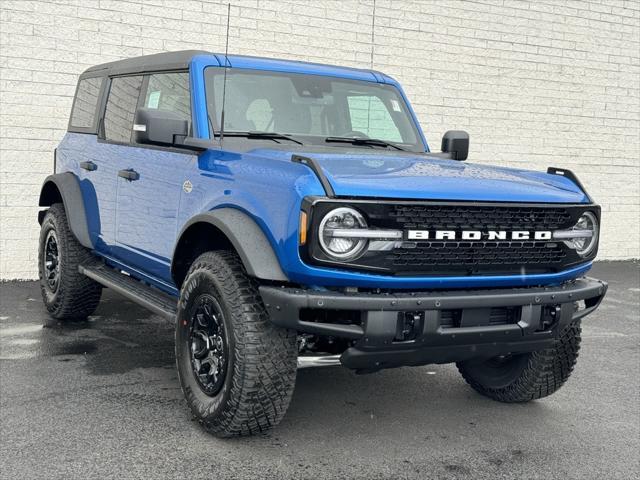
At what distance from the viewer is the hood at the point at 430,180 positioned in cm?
338

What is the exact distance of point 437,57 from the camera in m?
10.5

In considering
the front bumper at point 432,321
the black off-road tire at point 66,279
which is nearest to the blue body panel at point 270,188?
the front bumper at point 432,321

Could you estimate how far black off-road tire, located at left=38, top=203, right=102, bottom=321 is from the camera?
598cm

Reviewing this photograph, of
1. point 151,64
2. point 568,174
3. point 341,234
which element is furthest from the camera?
point 151,64

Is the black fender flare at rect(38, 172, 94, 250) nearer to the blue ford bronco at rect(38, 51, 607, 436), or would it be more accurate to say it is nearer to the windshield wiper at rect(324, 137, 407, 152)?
the blue ford bronco at rect(38, 51, 607, 436)

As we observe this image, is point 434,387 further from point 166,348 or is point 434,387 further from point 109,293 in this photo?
A: point 109,293

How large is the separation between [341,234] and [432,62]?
768cm

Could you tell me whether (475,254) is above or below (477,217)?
below

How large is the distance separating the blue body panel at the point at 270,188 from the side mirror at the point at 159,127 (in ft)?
0.53

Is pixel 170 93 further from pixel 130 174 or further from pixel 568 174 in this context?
pixel 568 174

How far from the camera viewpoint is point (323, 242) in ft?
10.9

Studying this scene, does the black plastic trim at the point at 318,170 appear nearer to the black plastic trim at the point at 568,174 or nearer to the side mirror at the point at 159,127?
the side mirror at the point at 159,127

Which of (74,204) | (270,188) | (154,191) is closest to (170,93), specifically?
(154,191)

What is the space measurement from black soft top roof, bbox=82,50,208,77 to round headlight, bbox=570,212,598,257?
2387 millimetres
